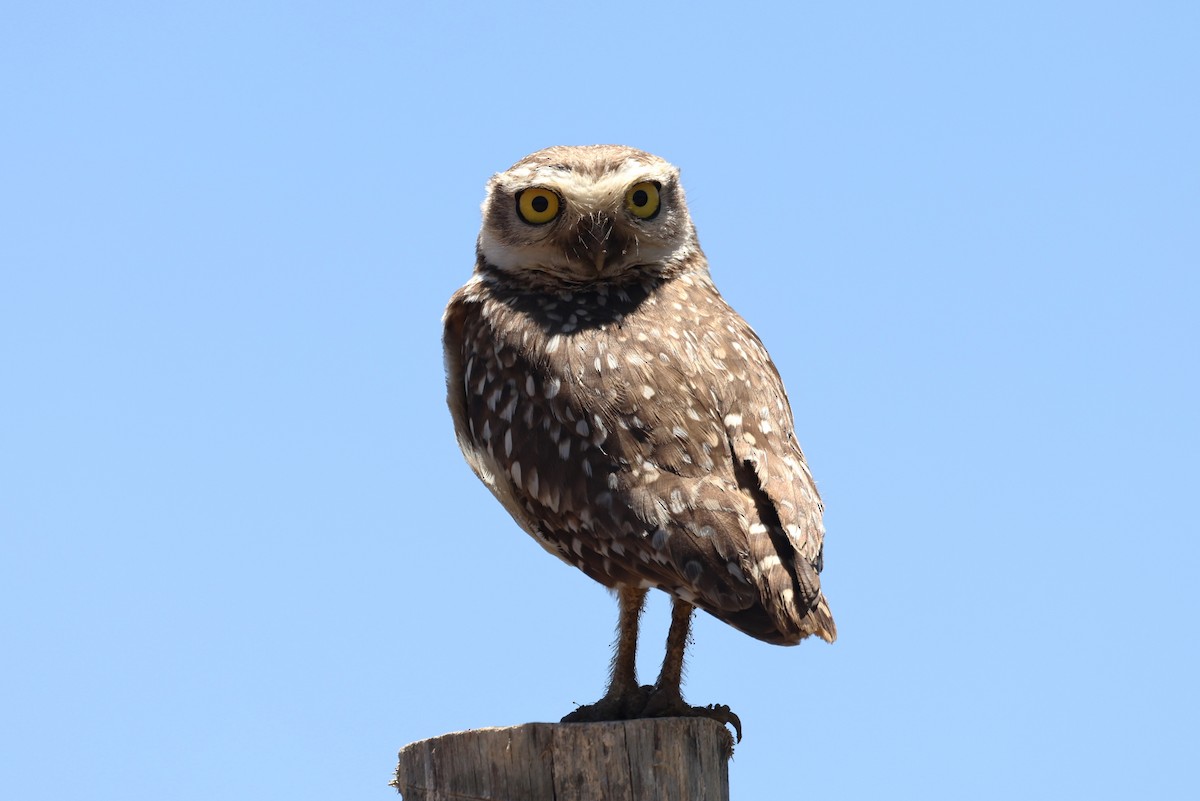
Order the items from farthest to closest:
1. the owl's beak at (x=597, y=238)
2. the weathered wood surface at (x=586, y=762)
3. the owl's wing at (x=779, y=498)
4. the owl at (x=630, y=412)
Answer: the owl's beak at (x=597, y=238) → the owl at (x=630, y=412) → the owl's wing at (x=779, y=498) → the weathered wood surface at (x=586, y=762)

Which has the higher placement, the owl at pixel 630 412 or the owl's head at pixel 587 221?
the owl's head at pixel 587 221

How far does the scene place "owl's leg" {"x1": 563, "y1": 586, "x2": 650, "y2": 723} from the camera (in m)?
6.86

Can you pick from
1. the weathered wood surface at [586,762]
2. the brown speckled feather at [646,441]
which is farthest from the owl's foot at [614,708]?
the weathered wood surface at [586,762]

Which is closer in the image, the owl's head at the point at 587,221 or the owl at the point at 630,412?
the owl at the point at 630,412

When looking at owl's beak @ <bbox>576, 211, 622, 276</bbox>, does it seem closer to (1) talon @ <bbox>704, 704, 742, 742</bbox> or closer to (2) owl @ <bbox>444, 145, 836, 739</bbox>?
(2) owl @ <bbox>444, 145, 836, 739</bbox>

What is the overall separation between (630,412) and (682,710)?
1406mm

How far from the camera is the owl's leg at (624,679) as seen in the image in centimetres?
686

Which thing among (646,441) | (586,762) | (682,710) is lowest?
(586,762)

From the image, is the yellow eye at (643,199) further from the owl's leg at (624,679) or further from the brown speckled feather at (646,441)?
the owl's leg at (624,679)

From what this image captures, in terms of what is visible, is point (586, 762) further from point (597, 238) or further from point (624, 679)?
point (597, 238)

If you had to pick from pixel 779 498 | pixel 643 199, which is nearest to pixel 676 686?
pixel 779 498

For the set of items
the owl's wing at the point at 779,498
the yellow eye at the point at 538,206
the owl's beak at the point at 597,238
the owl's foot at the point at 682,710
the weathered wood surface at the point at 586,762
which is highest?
the yellow eye at the point at 538,206

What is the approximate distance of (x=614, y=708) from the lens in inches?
271

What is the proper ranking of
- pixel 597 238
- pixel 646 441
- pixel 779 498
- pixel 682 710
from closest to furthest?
pixel 779 498, pixel 646 441, pixel 682 710, pixel 597 238
